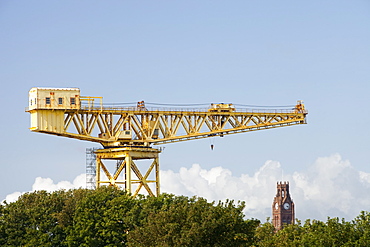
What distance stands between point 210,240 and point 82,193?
1007 inches

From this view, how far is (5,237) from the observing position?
368 feet

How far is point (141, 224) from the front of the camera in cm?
10369

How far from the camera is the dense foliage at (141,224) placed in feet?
300

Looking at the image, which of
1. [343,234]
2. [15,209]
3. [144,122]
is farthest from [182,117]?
[343,234]

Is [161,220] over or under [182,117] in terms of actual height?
under

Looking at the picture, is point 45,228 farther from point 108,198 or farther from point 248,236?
point 248,236

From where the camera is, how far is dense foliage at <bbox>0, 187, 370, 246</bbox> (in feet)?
300

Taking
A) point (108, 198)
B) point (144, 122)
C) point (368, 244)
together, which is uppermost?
point (144, 122)

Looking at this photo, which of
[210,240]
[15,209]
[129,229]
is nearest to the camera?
[210,240]

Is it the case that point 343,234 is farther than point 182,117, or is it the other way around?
point 182,117

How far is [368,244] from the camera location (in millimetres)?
87000

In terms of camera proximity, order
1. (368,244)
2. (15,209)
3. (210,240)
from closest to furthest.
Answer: (368,244)
(210,240)
(15,209)

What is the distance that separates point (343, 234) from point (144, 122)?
3284 centimetres

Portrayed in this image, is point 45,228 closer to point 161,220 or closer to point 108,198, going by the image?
point 108,198
